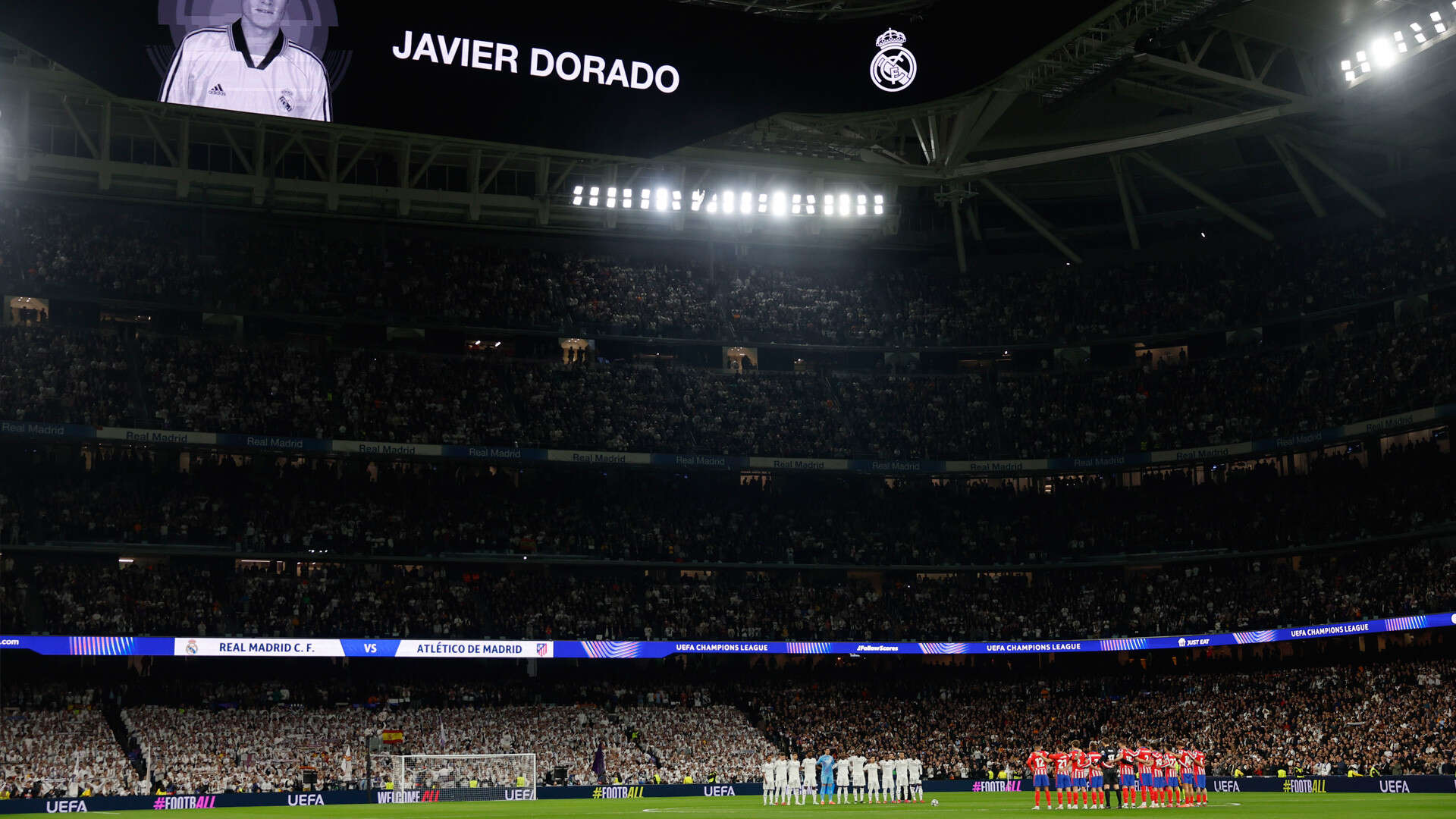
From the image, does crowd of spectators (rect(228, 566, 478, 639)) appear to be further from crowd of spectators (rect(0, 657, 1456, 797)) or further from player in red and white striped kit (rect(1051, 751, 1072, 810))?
player in red and white striped kit (rect(1051, 751, 1072, 810))

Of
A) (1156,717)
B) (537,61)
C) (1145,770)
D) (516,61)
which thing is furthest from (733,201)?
(1145,770)

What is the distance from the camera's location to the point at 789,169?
59.4 m

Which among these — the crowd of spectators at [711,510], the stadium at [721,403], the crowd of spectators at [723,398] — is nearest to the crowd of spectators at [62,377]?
the crowd of spectators at [723,398]

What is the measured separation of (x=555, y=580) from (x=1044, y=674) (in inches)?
842

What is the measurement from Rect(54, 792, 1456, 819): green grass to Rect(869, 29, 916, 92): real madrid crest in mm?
23527

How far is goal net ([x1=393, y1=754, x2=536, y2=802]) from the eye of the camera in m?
47.9

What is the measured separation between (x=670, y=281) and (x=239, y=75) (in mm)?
31055

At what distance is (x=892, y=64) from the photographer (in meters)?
49.4

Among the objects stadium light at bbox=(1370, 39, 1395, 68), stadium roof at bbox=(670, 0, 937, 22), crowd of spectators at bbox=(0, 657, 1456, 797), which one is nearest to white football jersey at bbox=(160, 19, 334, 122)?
stadium roof at bbox=(670, 0, 937, 22)

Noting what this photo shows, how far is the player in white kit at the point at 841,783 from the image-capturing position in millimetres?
41219

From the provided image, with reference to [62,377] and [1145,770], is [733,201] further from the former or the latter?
[1145,770]

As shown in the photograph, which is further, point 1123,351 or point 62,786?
point 1123,351

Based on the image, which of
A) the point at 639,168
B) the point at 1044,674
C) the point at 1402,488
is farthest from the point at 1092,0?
the point at 1044,674

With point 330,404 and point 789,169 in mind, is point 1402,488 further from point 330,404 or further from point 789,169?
point 330,404
